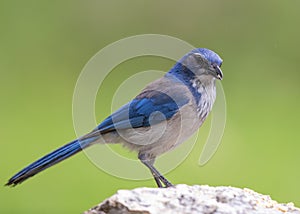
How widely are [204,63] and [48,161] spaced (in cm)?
126

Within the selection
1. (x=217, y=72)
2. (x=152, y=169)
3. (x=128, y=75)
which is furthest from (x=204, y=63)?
(x=128, y=75)

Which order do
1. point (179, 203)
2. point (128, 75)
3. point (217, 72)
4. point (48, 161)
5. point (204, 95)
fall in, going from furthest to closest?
point (128, 75), point (204, 95), point (217, 72), point (48, 161), point (179, 203)

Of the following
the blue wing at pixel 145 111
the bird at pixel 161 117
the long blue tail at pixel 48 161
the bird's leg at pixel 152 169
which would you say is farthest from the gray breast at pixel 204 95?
the long blue tail at pixel 48 161

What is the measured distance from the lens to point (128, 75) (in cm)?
993

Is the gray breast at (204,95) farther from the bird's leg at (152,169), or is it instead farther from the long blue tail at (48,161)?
the long blue tail at (48,161)

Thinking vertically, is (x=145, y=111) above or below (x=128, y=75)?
below

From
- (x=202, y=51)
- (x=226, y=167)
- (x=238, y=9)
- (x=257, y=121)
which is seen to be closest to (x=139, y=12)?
(x=238, y=9)

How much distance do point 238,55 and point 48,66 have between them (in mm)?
2477

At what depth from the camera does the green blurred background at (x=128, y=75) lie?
7820 mm

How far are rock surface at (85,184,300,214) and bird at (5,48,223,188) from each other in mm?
1053

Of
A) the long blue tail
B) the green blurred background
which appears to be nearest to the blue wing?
the long blue tail

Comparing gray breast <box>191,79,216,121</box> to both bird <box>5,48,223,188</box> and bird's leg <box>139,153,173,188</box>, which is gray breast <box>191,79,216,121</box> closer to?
bird <box>5,48,223,188</box>

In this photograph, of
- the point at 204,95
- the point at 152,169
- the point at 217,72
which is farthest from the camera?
the point at 204,95

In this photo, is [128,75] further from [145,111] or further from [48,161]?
[48,161]
